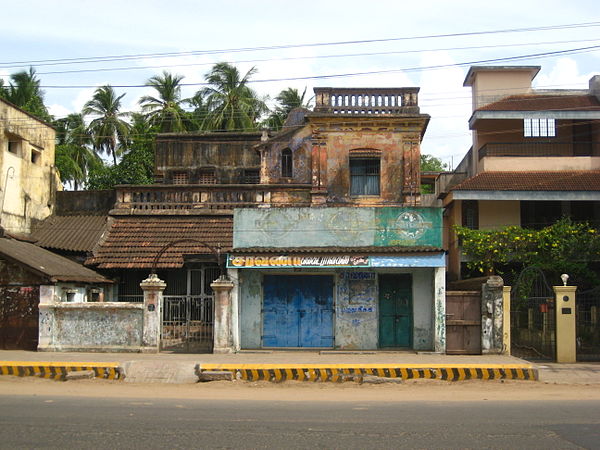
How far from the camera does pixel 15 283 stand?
19.4 m

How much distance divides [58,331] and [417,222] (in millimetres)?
10418

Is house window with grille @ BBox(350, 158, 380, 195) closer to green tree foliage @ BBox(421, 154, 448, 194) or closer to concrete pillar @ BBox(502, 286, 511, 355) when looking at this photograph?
concrete pillar @ BBox(502, 286, 511, 355)

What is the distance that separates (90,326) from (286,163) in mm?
10536

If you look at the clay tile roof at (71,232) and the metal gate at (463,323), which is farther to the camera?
the clay tile roof at (71,232)

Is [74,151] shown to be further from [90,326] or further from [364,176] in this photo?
[90,326]

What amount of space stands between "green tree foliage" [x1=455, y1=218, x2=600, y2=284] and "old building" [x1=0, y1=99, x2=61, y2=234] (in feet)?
51.1

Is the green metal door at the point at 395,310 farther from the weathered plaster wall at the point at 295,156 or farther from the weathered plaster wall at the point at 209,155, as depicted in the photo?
the weathered plaster wall at the point at 209,155

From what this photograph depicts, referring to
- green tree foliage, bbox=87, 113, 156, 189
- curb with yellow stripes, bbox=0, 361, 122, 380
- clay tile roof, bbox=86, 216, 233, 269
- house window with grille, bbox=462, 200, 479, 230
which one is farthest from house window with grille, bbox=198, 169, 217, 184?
curb with yellow stripes, bbox=0, 361, 122, 380

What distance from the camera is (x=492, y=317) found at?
1845 cm

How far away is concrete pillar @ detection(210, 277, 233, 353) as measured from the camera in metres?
18.7

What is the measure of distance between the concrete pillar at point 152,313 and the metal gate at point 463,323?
25.9ft

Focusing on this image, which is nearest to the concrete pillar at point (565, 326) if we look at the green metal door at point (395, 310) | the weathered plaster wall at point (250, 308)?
the green metal door at point (395, 310)

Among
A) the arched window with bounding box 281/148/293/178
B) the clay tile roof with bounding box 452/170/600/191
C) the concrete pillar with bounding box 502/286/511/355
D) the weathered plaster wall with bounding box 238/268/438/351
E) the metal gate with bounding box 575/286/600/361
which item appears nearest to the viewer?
the metal gate with bounding box 575/286/600/361

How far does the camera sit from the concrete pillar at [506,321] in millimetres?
18297
